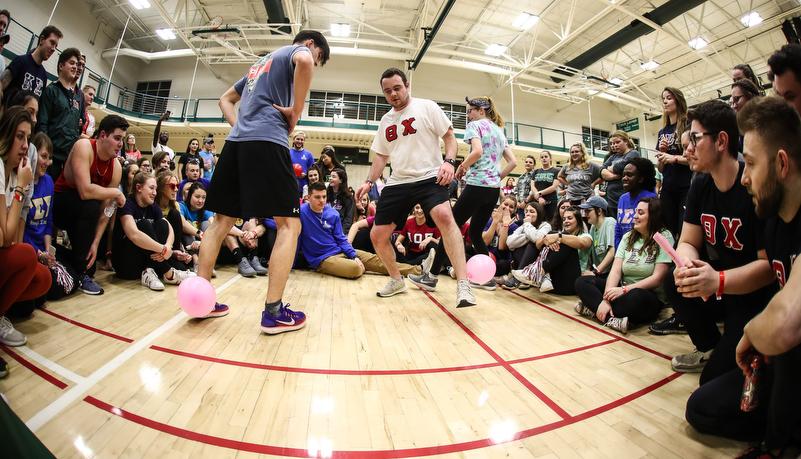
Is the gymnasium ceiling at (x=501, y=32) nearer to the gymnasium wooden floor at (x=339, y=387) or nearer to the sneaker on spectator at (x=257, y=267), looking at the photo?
the sneaker on spectator at (x=257, y=267)

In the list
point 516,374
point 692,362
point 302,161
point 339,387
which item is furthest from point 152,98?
point 692,362

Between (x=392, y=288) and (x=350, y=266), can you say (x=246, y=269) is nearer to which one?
(x=350, y=266)

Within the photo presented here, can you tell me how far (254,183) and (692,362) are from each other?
8.71 ft

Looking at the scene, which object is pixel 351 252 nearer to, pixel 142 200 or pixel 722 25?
pixel 142 200

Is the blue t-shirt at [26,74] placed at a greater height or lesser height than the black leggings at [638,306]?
greater

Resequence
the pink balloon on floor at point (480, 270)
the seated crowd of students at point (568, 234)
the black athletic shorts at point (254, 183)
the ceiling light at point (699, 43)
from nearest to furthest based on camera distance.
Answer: the seated crowd of students at point (568, 234)
the black athletic shorts at point (254, 183)
the pink balloon on floor at point (480, 270)
the ceiling light at point (699, 43)

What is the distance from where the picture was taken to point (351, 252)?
4.01m

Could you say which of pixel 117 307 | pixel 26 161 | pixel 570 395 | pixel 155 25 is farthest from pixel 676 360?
pixel 155 25

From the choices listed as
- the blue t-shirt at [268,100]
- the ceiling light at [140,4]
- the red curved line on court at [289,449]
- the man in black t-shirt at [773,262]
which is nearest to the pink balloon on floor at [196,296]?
the red curved line on court at [289,449]

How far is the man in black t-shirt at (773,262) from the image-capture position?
985 mm

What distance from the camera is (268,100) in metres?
1.96

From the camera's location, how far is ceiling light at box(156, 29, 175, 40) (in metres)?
13.0

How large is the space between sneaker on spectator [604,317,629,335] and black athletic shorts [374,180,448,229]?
5.18ft

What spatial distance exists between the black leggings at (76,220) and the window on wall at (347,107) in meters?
12.0
